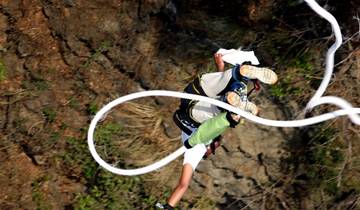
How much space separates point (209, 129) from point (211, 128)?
2 centimetres

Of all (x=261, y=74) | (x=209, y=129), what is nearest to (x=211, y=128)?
(x=209, y=129)

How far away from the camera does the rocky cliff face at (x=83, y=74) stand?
454 cm

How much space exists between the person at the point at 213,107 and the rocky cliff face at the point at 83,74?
110 centimetres

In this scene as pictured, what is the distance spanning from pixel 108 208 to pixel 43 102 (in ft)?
3.48

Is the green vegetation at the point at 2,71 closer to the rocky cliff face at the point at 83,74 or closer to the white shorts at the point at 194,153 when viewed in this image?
the rocky cliff face at the point at 83,74

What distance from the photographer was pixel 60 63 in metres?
4.65

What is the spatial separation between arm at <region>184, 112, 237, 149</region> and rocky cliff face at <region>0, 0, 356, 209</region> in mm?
1404

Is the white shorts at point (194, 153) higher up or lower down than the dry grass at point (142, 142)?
higher up

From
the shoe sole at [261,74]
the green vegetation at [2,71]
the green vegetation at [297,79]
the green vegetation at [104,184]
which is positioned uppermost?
the shoe sole at [261,74]

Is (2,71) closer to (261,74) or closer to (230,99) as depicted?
(230,99)

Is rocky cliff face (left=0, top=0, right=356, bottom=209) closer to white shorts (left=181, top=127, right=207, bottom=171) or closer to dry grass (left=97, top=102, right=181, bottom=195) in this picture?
dry grass (left=97, top=102, right=181, bottom=195)

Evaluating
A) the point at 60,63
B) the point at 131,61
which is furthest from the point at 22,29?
the point at 131,61

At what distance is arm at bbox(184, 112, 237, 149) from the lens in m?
3.03

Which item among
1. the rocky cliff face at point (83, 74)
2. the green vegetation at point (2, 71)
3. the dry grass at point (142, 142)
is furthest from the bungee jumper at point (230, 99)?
the green vegetation at point (2, 71)
